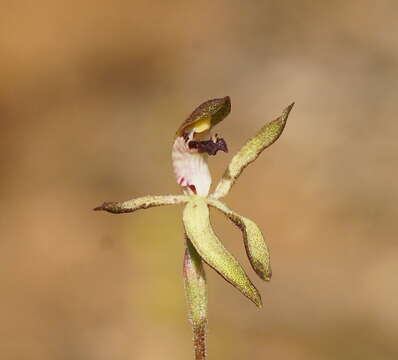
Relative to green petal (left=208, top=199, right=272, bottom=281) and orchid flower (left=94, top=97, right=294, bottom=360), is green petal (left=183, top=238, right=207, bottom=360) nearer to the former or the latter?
orchid flower (left=94, top=97, right=294, bottom=360)

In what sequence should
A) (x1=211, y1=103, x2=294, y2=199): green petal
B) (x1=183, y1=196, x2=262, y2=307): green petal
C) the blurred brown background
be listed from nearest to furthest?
1. (x1=183, y1=196, x2=262, y2=307): green petal
2. (x1=211, y1=103, x2=294, y2=199): green petal
3. the blurred brown background

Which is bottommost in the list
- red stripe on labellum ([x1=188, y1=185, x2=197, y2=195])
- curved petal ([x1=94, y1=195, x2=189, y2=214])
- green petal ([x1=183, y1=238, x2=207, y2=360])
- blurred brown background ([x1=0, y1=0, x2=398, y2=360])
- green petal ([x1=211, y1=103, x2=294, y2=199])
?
green petal ([x1=183, y1=238, x2=207, y2=360])

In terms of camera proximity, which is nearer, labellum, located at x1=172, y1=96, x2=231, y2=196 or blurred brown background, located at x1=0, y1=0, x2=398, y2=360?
labellum, located at x1=172, y1=96, x2=231, y2=196

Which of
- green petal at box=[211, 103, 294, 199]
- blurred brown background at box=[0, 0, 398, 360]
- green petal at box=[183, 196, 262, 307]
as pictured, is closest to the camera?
green petal at box=[183, 196, 262, 307]

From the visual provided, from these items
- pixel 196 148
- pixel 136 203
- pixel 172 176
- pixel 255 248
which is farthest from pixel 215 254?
pixel 172 176

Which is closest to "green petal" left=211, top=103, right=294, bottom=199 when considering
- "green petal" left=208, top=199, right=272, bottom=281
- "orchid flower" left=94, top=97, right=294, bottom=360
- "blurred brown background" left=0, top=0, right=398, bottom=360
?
"orchid flower" left=94, top=97, right=294, bottom=360

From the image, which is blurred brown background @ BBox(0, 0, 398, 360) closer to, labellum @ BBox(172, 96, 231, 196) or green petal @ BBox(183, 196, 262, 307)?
labellum @ BBox(172, 96, 231, 196)

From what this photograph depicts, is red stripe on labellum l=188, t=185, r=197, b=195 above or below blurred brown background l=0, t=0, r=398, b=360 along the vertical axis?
below

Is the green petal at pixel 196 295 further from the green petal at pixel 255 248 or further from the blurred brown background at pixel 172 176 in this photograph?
the blurred brown background at pixel 172 176
